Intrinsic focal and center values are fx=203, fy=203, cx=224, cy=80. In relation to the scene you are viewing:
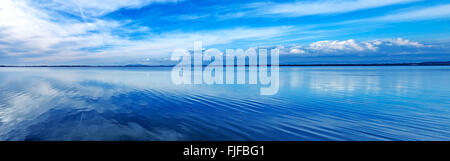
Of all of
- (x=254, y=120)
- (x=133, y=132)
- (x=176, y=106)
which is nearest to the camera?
(x=133, y=132)

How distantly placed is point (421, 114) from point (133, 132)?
1452 centimetres

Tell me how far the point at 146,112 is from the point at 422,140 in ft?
40.5

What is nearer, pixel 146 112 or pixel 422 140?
pixel 422 140

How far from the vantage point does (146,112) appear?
1152 centimetres
